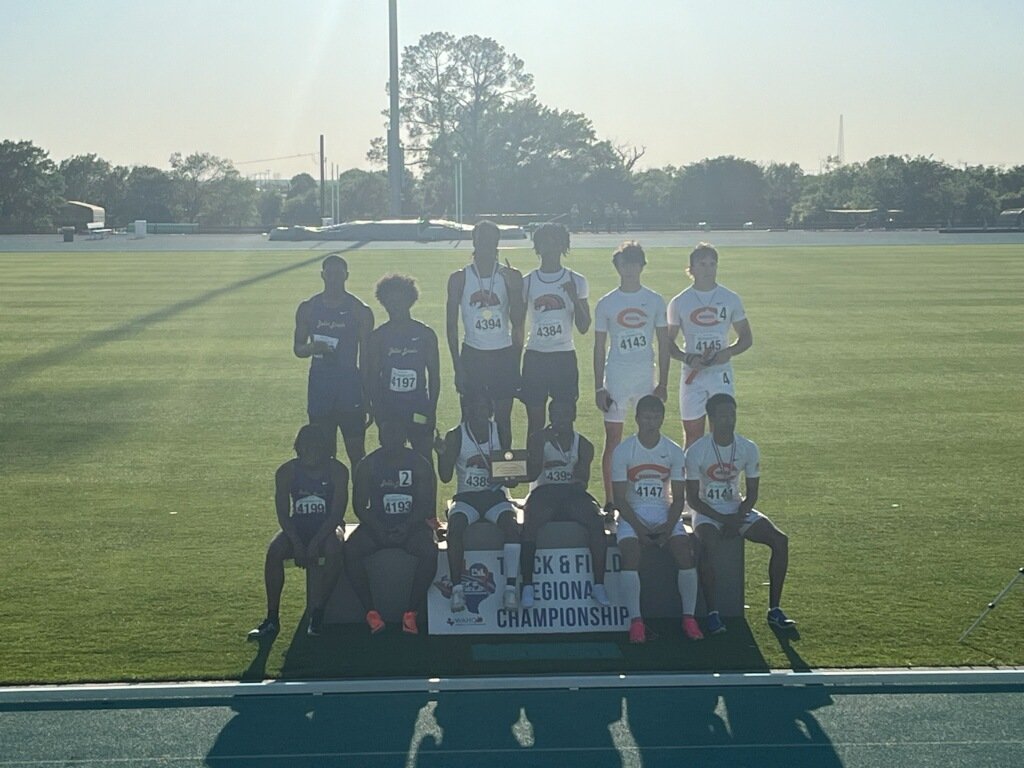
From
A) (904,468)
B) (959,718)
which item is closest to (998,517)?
(904,468)

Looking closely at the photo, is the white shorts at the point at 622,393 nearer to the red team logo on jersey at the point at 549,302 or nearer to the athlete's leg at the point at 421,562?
the red team logo on jersey at the point at 549,302

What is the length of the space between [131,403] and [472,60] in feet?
265

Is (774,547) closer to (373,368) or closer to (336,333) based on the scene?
(373,368)

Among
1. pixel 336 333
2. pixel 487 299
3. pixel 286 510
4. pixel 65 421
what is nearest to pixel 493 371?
pixel 487 299

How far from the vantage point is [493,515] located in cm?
796

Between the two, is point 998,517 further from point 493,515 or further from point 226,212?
point 226,212

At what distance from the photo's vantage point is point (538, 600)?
7773 millimetres

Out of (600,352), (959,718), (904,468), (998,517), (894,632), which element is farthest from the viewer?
(904,468)

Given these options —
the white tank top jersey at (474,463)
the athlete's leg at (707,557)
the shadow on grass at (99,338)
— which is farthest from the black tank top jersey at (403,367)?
the shadow on grass at (99,338)

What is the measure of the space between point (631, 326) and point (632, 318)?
0.17ft

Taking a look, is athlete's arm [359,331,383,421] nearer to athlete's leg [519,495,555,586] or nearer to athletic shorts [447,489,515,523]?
athletic shorts [447,489,515,523]

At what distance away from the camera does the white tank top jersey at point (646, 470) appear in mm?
7777

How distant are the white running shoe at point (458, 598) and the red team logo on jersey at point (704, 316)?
8.19 feet

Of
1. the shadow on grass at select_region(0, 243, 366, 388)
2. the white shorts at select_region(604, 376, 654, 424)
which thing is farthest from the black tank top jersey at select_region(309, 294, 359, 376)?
the shadow on grass at select_region(0, 243, 366, 388)
